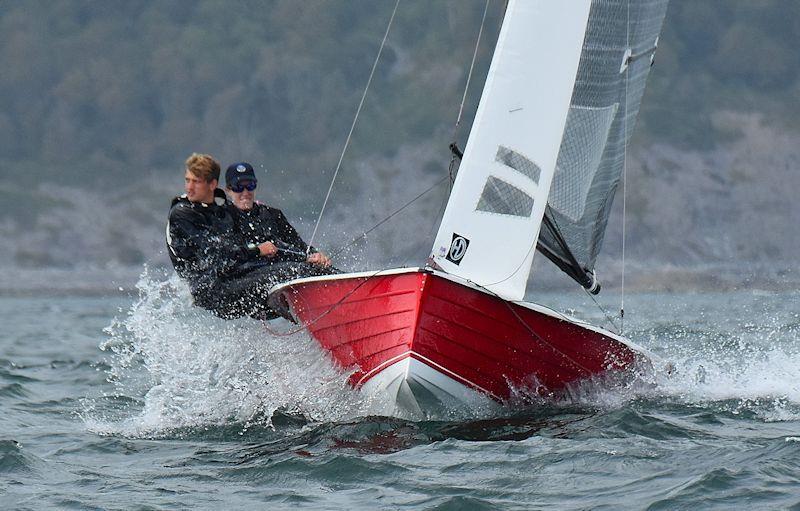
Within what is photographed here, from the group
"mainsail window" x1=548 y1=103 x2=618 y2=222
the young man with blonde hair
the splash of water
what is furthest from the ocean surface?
"mainsail window" x1=548 y1=103 x2=618 y2=222

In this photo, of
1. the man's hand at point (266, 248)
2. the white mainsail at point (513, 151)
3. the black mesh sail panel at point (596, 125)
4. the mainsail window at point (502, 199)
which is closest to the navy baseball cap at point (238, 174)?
the man's hand at point (266, 248)

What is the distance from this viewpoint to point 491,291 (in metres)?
7.07

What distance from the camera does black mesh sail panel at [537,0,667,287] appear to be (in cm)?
855

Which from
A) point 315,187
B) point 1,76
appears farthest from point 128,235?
point 1,76

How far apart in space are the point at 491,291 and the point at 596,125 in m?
2.31

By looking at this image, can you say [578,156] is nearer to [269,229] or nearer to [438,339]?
[269,229]

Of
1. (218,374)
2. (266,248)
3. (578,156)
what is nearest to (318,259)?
(266,248)

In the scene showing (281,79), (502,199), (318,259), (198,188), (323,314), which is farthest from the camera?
(281,79)

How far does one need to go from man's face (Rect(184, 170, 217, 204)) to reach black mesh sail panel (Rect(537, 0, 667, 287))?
7.63ft

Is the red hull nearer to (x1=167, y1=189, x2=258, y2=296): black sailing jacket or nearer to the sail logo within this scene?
the sail logo

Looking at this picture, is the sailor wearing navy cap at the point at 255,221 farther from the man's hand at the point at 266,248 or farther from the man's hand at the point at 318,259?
the man's hand at the point at 266,248

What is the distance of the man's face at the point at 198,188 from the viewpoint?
7859 mm

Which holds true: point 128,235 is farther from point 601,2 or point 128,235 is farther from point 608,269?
point 601,2

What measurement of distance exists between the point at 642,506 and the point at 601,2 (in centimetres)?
398
